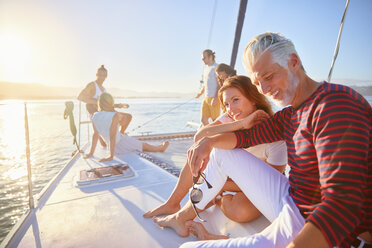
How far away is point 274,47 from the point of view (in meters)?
0.81

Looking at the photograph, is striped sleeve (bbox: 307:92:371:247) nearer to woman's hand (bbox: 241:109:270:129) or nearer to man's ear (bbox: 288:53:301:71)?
man's ear (bbox: 288:53:301:71)

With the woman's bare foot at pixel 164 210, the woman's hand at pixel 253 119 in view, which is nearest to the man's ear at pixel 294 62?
the woman's hand at pixel 253 119

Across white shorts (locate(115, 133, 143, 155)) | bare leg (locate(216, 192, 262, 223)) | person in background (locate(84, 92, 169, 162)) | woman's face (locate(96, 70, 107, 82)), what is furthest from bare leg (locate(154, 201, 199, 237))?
woman's face (locate(96, 70, 107, 82))

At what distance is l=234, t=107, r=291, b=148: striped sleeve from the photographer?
1.10 metres

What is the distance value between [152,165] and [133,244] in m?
1.41

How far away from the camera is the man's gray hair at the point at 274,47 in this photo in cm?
82

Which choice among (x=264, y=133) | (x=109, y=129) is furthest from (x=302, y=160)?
(x=109, y=129)

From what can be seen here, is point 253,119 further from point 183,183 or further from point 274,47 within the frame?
point 183,183

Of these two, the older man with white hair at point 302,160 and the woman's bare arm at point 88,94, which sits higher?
the older man with white hair at point 302,160

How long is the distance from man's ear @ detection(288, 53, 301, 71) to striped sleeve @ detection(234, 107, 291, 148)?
0.30 m

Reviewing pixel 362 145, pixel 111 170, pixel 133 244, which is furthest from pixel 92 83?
pixel 362 145

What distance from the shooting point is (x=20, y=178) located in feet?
9.42

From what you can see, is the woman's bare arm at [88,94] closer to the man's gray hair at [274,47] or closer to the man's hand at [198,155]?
the man's hand at [198,155]

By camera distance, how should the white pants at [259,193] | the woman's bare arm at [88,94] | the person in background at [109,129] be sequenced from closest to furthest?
the white pants at [259,193], the person in background at [109,129], the woman's bare arm at [88,94]
